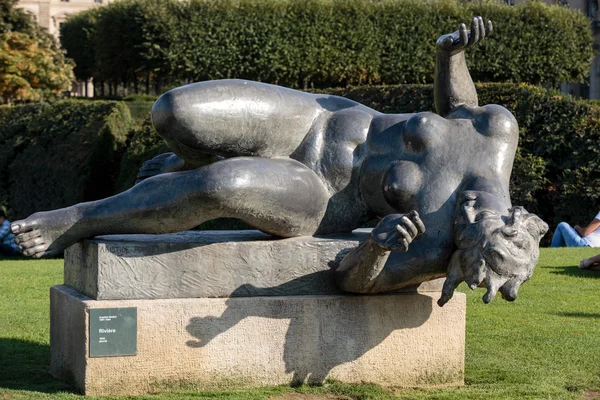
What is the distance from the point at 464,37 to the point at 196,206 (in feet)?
5.31

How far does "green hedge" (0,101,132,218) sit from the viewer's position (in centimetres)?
1644

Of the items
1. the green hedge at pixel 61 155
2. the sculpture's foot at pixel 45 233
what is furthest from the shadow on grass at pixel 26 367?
the green hedge at pixel 61 155

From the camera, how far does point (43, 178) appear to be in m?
17.0

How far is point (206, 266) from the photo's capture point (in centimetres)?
480

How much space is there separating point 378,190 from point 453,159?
43cm

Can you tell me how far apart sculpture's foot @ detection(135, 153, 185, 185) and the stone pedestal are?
0.58m

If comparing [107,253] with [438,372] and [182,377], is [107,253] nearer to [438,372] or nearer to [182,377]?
[182,377]

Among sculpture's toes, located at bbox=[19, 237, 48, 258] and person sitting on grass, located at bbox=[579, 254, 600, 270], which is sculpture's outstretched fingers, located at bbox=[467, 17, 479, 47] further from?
person sitting on grass, located at bbox=[579, 254, 600, 270]

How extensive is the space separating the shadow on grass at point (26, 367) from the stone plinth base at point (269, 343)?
0.11m

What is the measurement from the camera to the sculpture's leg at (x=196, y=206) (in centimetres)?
469

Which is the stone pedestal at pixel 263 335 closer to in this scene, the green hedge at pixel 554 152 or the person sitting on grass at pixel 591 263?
the person sitting on grass at pixel 591 263

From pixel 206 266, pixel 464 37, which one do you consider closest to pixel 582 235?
pixel 464 37

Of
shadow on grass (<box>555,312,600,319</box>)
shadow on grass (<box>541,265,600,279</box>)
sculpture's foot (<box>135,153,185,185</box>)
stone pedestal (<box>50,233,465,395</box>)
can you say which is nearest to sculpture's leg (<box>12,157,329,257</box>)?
stone pedestal (<box>50,233,465,395</box>)

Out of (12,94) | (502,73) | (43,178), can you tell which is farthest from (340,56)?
(12,94)
